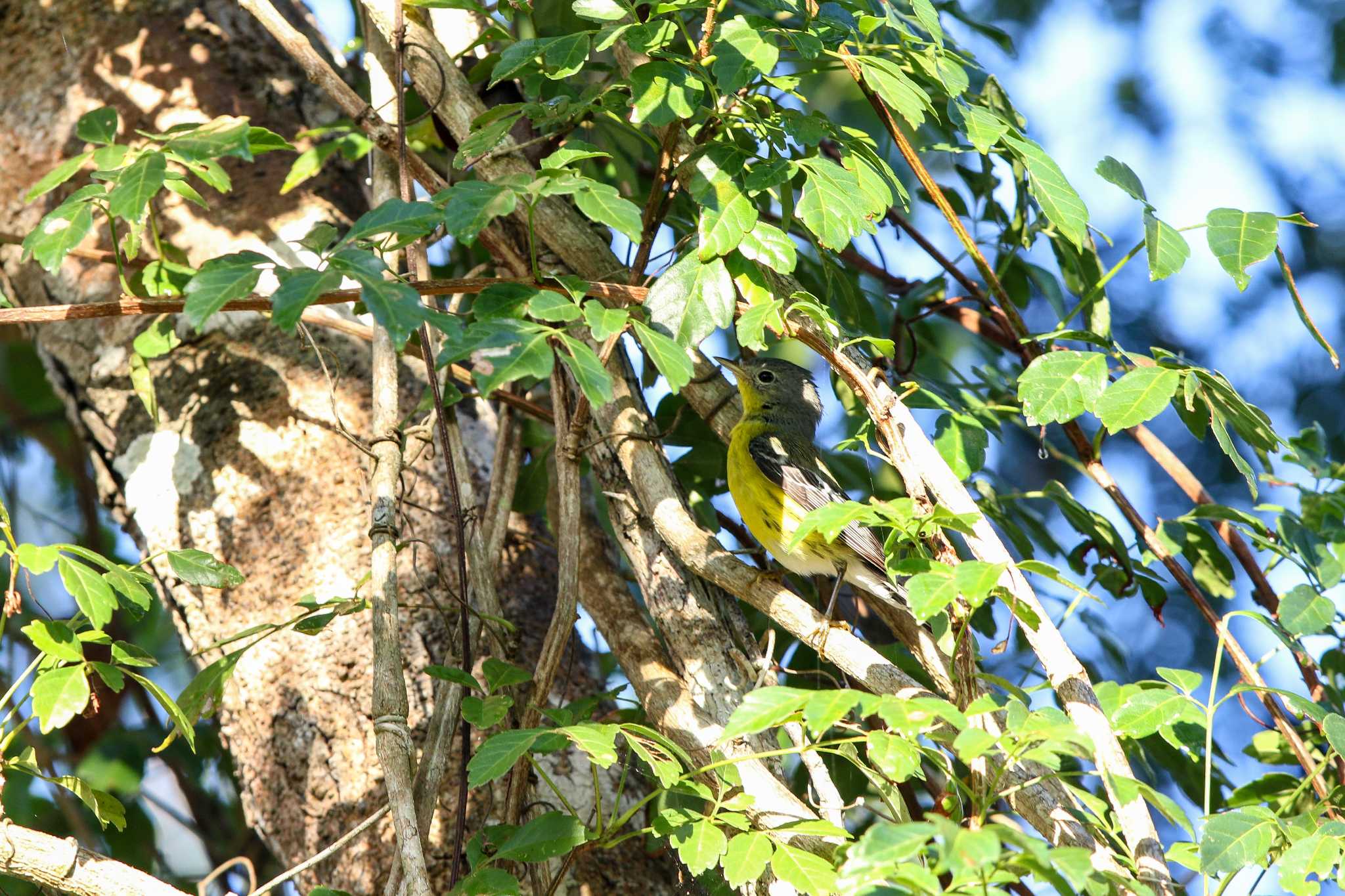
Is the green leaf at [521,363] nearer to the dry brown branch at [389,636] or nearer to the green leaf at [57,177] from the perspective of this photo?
the dry brown branch at [389,636]

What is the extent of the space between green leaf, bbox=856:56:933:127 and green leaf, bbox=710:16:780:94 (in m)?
0.22

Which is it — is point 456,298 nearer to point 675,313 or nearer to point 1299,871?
point 675,313

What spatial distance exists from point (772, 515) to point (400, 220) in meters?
2.03

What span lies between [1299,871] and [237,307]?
2202 mm

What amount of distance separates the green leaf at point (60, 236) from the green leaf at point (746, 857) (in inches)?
66.2

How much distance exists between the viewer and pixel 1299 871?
1813 mm

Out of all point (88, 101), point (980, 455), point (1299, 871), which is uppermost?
point (88, 101)

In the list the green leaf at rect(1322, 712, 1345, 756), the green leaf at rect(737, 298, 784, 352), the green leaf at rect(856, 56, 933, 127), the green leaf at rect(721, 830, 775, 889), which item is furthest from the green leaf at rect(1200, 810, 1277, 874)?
the green leaf at rect(856, 56, 933, 127)

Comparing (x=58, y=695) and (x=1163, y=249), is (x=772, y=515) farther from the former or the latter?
(x=58, y=695)

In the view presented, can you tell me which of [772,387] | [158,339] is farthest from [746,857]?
[772,387]

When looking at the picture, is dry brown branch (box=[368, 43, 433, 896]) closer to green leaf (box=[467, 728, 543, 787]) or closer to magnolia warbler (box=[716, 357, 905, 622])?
green leaf (box=[467, 728, 543, 787])

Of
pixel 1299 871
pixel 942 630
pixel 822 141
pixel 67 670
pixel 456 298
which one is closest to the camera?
pixel 1299 871

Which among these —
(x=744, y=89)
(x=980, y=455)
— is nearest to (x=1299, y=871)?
(x=980, y=455)

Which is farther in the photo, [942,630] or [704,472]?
[704,472]
